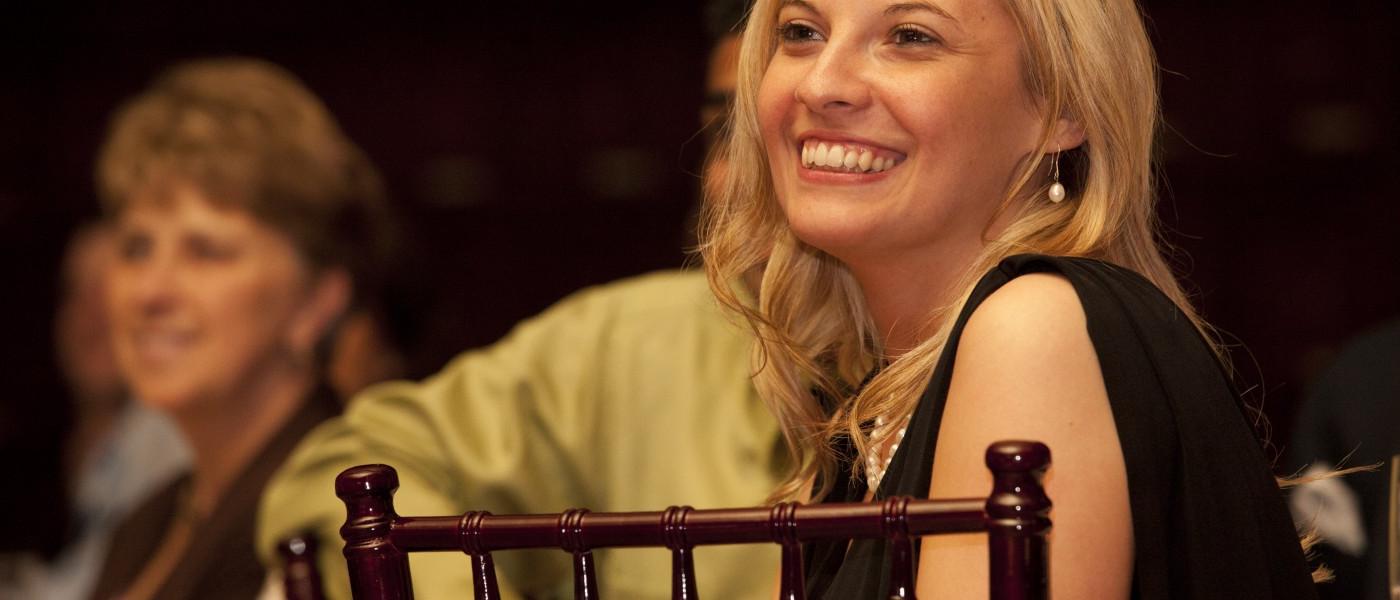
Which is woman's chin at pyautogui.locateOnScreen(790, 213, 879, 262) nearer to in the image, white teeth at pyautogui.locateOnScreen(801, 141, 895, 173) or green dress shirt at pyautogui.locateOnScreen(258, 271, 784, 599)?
white teeth at pyautogui.locateOnScreen(801, 141, 895, 173)

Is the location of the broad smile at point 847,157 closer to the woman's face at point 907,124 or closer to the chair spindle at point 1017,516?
the woman's face at point 907,124

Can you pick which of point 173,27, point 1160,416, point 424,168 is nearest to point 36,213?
point 173,27

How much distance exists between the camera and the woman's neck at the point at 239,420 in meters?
2.56

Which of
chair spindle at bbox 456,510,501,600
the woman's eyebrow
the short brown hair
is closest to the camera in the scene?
chair spindle at bbox 456,510,501,600

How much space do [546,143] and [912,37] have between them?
8.61ft

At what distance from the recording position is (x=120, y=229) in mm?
2555

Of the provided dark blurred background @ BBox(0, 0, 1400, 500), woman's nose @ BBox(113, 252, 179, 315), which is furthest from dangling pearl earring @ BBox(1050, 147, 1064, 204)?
dark blurred background @ BBox(0, 0, 1400, 500)

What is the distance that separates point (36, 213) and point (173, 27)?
21.3 inches

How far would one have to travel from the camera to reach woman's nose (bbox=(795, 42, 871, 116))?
119cm

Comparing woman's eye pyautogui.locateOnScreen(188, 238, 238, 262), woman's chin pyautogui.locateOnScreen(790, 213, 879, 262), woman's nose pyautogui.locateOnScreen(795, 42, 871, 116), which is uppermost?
woman's nose pyautogui.locateOnScreen(795, 42, 871, 116)

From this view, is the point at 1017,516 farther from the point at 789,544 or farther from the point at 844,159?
the point at 844,159

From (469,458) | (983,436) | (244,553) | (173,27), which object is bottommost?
(244,553)

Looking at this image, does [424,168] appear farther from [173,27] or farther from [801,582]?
[801,582]

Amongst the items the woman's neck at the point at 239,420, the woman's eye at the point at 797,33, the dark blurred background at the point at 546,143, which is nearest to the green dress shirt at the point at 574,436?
the woman's neck at the point at 239,420
